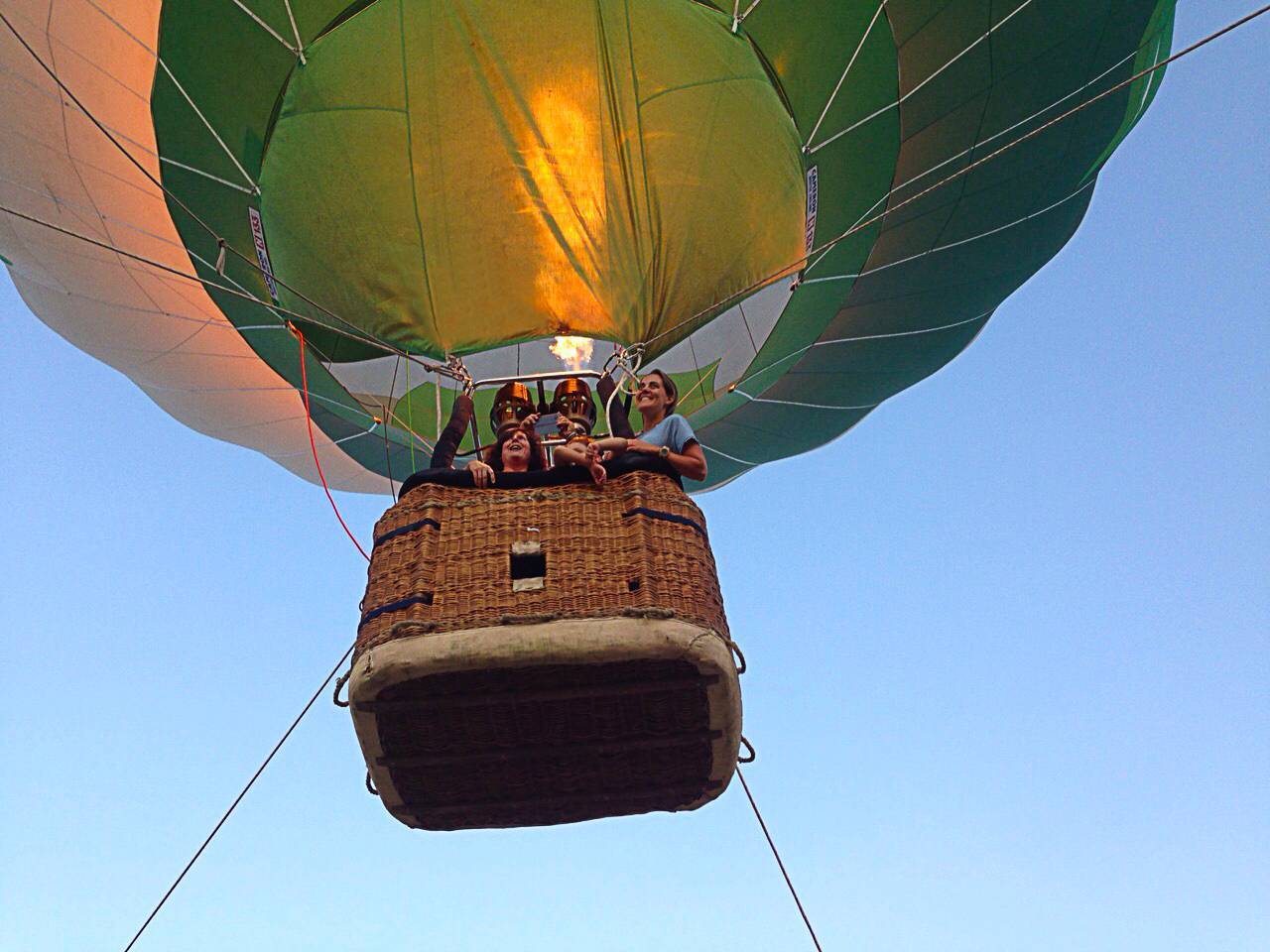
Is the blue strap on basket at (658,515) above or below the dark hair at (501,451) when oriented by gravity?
below

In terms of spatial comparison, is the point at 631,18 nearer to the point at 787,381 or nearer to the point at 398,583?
the point at 787,381

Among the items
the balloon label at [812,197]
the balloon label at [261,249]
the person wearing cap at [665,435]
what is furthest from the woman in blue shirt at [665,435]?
the balloon label at [261,249]

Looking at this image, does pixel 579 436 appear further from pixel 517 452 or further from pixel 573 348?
pixel 573 348

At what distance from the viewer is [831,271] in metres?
4.56

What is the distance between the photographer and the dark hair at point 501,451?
349 cm

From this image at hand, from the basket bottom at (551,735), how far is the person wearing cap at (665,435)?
48cm

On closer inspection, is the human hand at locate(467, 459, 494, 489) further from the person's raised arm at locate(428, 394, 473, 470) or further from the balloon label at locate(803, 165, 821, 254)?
the balloon label at locate(803, 165, 821, 254)

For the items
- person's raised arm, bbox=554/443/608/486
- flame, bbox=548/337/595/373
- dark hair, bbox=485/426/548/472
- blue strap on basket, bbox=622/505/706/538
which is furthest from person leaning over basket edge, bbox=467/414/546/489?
flame, bbox=548/337/595/373

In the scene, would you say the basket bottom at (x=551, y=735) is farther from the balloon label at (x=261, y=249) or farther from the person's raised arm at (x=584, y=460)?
the balloon label at (x=261, y=249)

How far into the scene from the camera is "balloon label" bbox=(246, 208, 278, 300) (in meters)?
4.28

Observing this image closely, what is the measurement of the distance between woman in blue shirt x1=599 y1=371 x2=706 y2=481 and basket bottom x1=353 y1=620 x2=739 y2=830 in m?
0.48

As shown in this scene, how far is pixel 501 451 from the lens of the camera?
3.47 m

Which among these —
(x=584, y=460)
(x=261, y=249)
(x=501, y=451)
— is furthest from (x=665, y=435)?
(x=261, y=249)

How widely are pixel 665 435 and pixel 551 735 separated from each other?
0.71 meters
